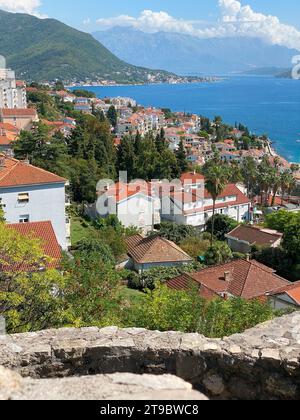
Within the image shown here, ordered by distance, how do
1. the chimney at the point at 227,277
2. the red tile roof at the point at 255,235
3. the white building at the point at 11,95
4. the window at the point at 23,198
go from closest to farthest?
the window at the point at 23,198, the chimney at the point at 227,277, the red tile roof at the point at 255,235, the white building at the point at 11,95

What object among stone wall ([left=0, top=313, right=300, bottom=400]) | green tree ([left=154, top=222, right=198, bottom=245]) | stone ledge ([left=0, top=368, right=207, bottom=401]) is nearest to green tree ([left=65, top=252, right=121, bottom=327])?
stone wall ([left=0, top=313, right=300, bottom=400])

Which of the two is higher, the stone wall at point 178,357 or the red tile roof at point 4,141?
the stone wall at point 178,357

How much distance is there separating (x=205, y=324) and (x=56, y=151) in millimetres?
36620

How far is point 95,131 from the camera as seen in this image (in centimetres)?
7331

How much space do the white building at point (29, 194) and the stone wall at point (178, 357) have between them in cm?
2125

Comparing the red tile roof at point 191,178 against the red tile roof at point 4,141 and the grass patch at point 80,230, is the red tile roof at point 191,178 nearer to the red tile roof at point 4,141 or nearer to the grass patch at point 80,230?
the grass patch at point 80,230

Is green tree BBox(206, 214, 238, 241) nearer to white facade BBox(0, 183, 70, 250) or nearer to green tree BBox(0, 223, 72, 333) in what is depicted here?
white facade BBox(0, 183, 70, 250)

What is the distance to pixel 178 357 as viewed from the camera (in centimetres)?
670

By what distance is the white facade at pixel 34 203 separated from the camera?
27.7m

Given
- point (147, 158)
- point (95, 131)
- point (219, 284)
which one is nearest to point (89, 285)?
point (219, 284)

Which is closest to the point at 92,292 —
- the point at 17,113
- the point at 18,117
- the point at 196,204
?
the point at 196,204

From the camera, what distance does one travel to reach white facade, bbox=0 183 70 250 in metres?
27.7

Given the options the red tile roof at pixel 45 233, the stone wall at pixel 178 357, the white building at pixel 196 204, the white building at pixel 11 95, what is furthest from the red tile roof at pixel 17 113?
the stone wall at pixel 178 357

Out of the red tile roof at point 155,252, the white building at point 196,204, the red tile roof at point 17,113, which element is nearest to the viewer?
the red tile roof at point 155,252
